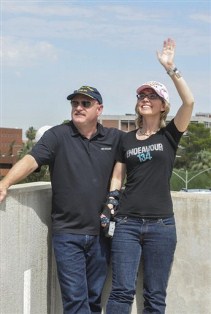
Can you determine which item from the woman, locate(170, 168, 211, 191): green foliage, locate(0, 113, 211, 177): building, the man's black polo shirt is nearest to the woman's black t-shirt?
the woman

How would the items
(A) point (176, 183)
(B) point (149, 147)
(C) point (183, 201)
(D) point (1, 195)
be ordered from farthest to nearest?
(A) point (176, 183), (C) point (183, 201), (B) point (149, 147), (D) point (1, 195)

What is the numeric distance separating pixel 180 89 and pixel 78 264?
1.40 m

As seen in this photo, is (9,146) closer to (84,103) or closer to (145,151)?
(84,103)

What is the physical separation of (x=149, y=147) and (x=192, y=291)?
1.22 meters

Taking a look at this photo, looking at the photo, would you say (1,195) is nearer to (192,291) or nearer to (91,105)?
(91,105)

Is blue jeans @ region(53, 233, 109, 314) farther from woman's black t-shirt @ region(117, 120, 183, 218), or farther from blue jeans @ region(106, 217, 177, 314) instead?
woman's black t-shirt @ region(117, 120, 183, 218)

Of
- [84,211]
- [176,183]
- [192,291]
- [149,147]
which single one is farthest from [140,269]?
[176,183]

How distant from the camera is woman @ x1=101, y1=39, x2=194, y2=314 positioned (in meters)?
3.79

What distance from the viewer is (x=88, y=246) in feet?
12.8

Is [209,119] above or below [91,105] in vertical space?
above

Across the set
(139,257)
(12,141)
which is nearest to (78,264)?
(139,257)

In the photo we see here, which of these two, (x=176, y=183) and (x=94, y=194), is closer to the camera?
(x=94, y=194)

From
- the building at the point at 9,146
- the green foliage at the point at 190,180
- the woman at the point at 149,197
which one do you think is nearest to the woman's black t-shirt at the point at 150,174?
the woman at the point at 149,197

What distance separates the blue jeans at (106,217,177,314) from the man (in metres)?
0.16
